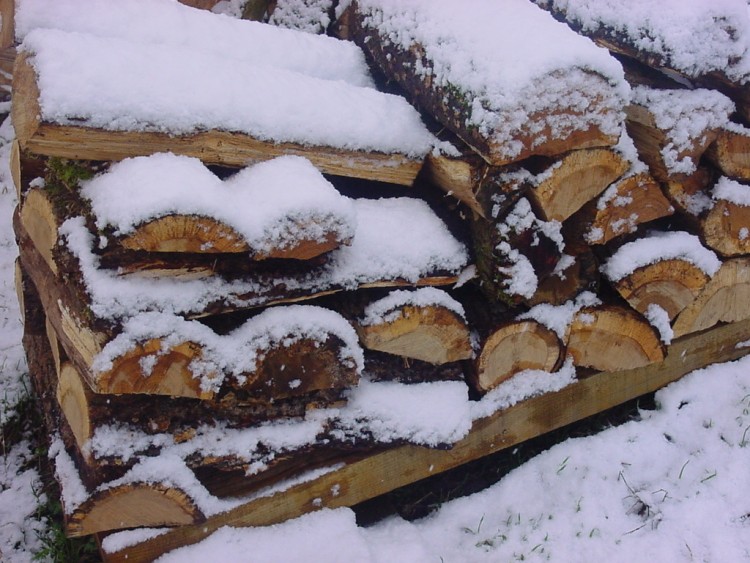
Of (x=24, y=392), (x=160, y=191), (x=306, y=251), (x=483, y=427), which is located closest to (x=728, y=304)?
(x=483, y=427)

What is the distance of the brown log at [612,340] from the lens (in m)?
2.46

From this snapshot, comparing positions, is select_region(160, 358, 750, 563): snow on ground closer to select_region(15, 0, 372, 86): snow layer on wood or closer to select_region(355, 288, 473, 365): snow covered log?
select_region(355, 288, 473, 365): snow covered log

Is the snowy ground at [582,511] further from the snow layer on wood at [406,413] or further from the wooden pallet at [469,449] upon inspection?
the snow layer on wood at [406,413]

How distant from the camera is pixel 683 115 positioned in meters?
2.31

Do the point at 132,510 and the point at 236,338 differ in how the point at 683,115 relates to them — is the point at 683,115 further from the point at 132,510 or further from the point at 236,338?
the point at 132,510

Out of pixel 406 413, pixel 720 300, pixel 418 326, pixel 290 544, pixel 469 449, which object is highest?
pixel 720 300

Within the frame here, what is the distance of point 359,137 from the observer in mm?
2146

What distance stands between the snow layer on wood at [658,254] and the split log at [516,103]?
1.68ft

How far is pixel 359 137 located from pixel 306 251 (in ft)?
1.61

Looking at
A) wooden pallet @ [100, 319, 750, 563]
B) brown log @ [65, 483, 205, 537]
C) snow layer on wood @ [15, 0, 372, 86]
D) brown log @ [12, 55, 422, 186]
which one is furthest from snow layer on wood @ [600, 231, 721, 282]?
brown log @ [65, 483, 205, 537]

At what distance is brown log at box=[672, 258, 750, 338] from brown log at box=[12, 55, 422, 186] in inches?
56.5

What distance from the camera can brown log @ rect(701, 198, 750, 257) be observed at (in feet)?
8.12

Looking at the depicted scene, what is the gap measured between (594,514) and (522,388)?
20.7 inches

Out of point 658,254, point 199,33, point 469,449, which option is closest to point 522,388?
point 469,449
